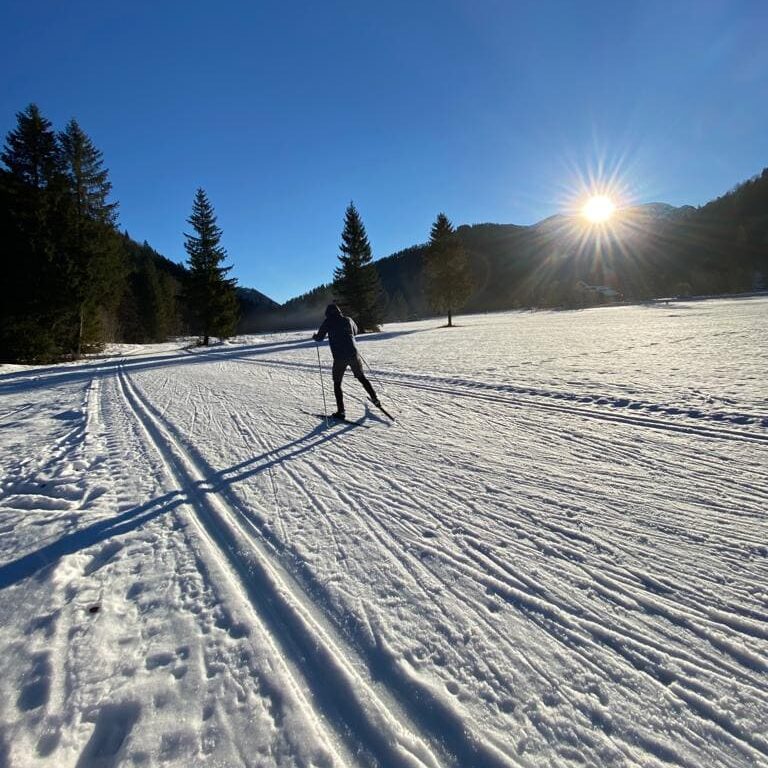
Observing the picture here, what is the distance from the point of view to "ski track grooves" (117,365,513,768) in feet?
5.01

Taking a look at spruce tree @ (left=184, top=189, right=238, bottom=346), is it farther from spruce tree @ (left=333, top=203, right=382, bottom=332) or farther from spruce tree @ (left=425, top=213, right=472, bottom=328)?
spruce tree @ (left=425, top=213, right=472, bottom=328)

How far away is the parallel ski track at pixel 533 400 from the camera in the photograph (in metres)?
4.62

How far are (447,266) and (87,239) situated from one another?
1099 inches

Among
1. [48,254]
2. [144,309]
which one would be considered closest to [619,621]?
[48,254]

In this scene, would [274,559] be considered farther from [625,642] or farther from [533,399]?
[533,399]

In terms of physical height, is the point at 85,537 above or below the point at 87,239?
below

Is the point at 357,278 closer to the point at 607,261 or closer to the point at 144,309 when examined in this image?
the point at 144,309

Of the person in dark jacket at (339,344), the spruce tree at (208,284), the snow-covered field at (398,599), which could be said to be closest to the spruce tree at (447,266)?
the spruce tree at (208,284)

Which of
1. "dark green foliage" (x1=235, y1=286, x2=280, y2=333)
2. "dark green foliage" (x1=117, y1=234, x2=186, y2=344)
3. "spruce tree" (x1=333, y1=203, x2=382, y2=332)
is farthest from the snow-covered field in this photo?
"dark green foliage" (x1=235, y1=286, x2=280, y2=333)

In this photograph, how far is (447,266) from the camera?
36375mm

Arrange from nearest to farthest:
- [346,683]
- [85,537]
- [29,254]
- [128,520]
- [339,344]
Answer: [346,683] < [85,537] < [128,520] < [339,344] < [29,254]

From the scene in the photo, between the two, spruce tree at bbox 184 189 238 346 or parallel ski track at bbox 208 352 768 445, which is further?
spruce tree at bbox 184 189 238 346

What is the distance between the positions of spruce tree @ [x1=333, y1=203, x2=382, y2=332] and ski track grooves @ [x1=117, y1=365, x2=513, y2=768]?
29972 mm

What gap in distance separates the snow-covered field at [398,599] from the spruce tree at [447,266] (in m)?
32.6
